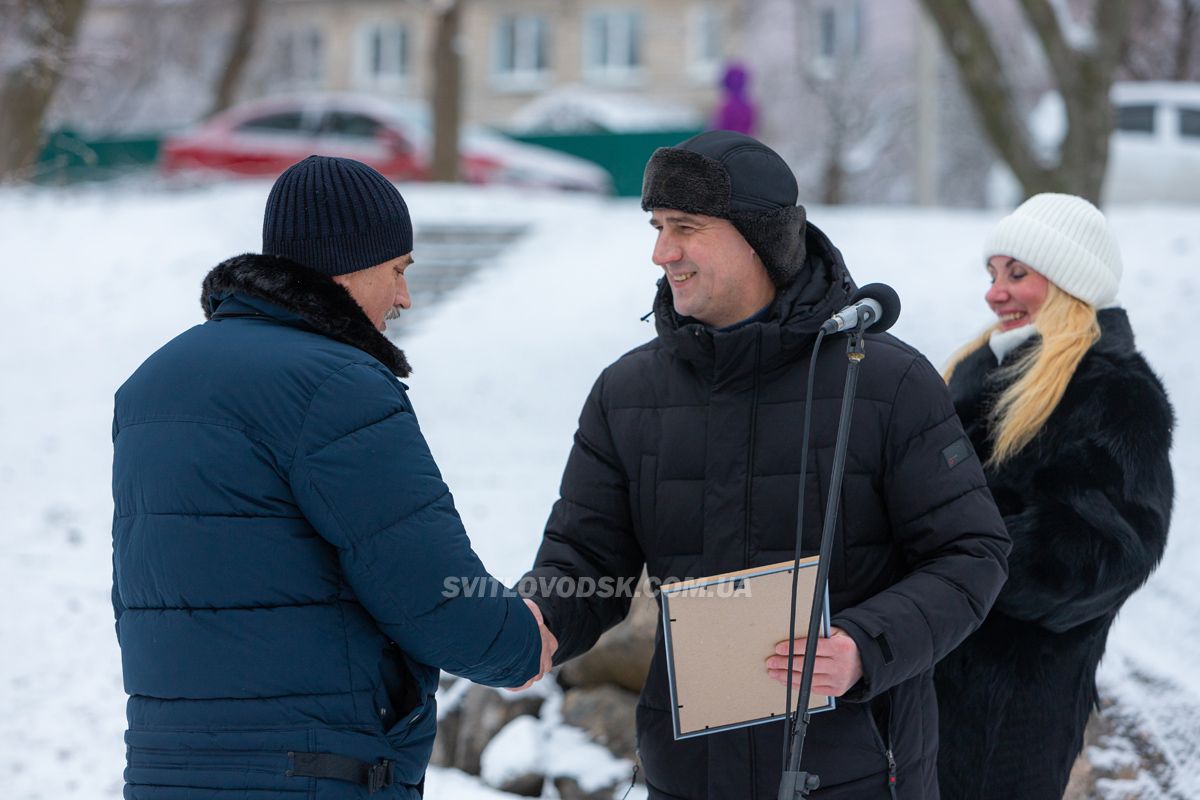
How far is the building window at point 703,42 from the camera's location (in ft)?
117

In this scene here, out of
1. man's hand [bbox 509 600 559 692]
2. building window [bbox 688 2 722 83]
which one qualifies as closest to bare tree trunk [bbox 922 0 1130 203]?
man's hand [bbox 509 600 559 692]

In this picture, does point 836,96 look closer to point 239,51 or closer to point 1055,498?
point 239,51

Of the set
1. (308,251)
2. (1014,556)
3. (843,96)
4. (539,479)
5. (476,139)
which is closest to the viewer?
(308,251)

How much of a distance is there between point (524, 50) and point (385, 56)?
13.0 feet

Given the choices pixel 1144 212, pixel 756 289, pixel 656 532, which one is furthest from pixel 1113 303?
pixel 1144 212

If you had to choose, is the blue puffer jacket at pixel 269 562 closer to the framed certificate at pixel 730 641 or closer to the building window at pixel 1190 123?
the framed certificate at pixel 730 641

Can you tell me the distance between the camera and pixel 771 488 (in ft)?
9.15

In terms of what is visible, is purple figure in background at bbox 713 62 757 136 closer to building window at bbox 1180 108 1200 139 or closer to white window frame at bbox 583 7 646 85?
building window at bbox 1180 108 1200 139

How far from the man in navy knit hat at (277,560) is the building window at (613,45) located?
35.2 metres

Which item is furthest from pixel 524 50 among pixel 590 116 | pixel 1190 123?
pixel 1190 123

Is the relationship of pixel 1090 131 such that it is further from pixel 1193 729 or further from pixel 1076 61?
pixel 1193 729

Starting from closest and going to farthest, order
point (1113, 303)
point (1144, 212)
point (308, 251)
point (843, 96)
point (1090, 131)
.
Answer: point (308, 251), point (1113, 303), point (1090, 131), point (1144, 212), point (843, 96)

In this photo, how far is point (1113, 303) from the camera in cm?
355

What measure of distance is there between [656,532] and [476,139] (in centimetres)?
1653
